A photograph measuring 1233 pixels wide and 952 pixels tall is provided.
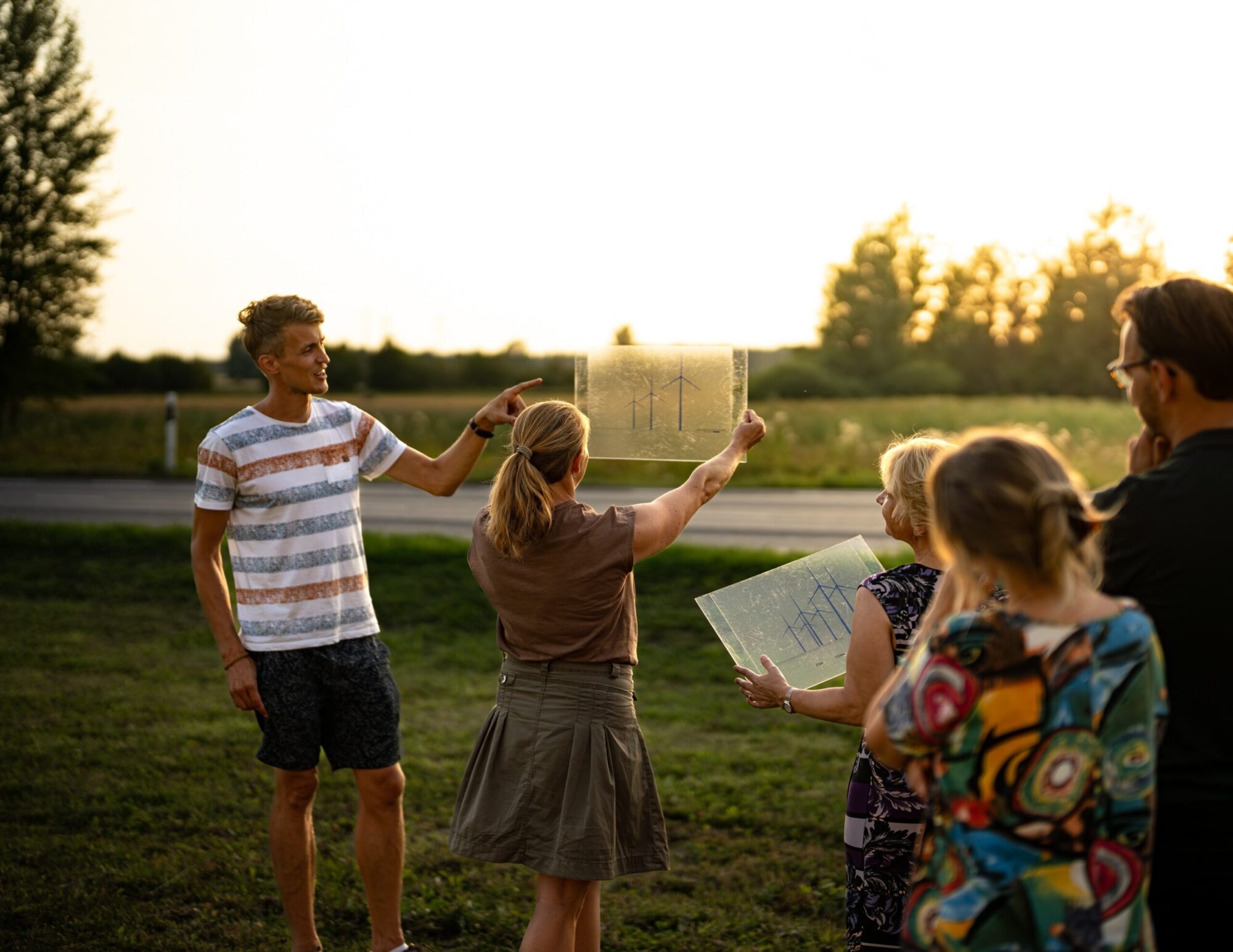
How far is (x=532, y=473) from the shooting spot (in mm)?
2787

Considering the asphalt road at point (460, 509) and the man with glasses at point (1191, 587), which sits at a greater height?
the man with glasses at point (1191, 587)

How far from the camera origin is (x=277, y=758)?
3547 mm

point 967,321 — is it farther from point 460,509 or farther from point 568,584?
point 568,584

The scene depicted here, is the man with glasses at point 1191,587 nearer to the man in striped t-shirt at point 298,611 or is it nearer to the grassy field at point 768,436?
the man in striped t-shirt at point 298,611

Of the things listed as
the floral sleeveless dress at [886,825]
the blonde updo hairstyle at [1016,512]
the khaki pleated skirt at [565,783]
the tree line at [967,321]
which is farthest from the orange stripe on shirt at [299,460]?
the tree line at [967,321]

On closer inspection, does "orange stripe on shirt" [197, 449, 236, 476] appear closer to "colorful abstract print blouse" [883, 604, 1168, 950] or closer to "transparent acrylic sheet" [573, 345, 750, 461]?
"transparent acrylic sheet" [573, 345, 750, 461]

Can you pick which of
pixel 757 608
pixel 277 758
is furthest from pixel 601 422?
pixel 277 758

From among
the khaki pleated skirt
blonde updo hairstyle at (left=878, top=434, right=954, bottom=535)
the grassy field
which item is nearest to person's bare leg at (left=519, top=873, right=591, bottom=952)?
the khaki pleated skirt

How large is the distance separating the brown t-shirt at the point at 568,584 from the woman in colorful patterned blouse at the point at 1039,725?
1.22 meters

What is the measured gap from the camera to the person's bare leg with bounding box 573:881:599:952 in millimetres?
3121

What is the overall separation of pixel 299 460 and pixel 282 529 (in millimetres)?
223

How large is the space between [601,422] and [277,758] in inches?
56.6

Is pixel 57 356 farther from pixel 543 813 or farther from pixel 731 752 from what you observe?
pixel 543 813

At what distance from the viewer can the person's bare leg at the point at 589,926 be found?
3121 millimetres
